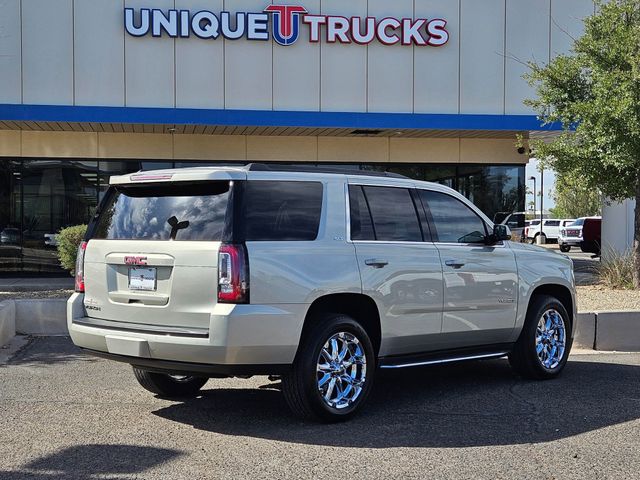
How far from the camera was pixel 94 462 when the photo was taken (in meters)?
4.93

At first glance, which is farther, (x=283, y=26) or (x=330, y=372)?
(x=283, y=26)

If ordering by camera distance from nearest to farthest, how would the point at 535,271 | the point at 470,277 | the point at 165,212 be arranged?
1. the point at 165,212
2. the point at 470,277
3. the point at 535,271

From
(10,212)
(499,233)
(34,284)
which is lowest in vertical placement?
(34,284)

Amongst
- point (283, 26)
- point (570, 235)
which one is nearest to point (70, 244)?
point (283, 26)

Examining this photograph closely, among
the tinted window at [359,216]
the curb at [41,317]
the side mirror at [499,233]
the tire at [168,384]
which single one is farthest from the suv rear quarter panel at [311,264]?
the curb at [41,317]

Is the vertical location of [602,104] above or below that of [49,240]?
above

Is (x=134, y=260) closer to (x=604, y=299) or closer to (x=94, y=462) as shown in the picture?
(x=94, y=462)

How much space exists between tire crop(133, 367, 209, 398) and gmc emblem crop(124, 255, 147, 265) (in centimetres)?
122

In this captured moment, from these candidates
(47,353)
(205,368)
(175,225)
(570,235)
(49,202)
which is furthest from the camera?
(570,235)

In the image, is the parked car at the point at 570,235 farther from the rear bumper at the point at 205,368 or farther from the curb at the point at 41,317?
the rear bumper at the point at 205,368

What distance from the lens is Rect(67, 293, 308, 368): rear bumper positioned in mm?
5238

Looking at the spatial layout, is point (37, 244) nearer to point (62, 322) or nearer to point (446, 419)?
point (62, 322)

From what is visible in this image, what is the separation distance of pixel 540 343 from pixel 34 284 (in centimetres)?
1175

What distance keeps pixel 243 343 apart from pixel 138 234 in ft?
4.22
